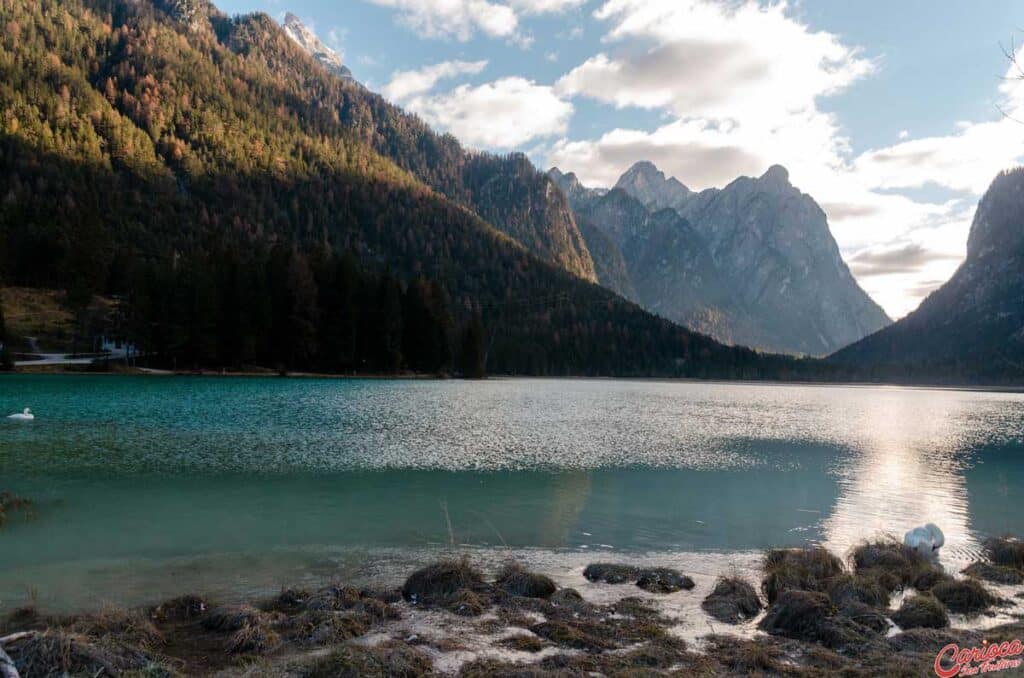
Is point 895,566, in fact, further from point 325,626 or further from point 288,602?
point 288,602

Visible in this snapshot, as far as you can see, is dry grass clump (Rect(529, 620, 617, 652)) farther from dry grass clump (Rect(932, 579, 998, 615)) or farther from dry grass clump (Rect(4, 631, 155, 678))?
dry grass clump (Rect(932, 579, 998, 615))

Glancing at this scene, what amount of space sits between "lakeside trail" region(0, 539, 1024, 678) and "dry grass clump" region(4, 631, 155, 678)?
2 cm

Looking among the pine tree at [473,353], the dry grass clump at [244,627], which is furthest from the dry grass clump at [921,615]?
the pine tree at [473,353]

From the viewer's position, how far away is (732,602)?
13.7 metres

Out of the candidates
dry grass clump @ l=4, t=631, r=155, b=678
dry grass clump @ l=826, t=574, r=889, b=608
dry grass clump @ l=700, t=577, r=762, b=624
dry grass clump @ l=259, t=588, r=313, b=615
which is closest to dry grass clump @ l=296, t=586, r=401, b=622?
dry grass clump @ l=259, t=588, r=313, b=615

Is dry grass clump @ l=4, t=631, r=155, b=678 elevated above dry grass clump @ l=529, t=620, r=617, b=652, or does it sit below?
above

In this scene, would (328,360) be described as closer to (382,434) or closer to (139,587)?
(382,434)

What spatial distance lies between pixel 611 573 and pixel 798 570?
488 cm

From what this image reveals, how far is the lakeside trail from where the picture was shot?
9641 millimetres

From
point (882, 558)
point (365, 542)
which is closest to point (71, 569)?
point (365, 542)

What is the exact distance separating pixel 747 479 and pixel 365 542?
21.9 m

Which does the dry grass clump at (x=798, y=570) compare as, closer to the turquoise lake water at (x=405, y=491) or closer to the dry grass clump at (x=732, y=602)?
the dry grass clump at (x=732, y=602)

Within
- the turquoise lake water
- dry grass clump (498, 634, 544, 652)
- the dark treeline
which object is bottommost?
the turquoise lake water

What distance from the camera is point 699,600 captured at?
14.4 m
